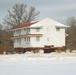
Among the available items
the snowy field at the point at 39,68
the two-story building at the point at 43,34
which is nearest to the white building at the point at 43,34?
the two-story building at the point at 43,34

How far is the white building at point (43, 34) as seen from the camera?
3029 inches

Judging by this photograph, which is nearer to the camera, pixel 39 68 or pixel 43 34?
pixel 39 68

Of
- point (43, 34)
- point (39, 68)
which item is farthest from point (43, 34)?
point (39, 68)

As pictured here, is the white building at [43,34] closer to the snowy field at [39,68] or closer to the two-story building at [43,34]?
the two-story building at [43,34]

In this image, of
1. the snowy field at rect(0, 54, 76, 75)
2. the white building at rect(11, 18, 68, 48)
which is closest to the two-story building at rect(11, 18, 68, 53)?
the white building at rect(11, 18, 68, 48)

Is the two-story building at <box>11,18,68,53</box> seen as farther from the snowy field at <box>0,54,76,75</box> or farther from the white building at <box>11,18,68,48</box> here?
the snowy field at <box>0,54,76,75</box>

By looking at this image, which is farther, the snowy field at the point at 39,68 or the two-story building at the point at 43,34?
the two-story building at the point at 43,34

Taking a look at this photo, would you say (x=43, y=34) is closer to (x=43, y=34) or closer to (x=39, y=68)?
(x=43, y=34)

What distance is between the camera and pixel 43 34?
77438mm

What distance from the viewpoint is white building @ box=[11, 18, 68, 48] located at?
76938 mm

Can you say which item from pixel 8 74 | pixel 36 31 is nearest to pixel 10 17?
pixel 36 31

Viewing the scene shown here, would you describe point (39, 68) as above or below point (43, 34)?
below

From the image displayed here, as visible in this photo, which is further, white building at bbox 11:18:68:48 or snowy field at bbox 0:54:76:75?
white building at bbox 11:18:68:48

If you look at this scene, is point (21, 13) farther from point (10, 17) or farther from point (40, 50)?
point (40, 50)
